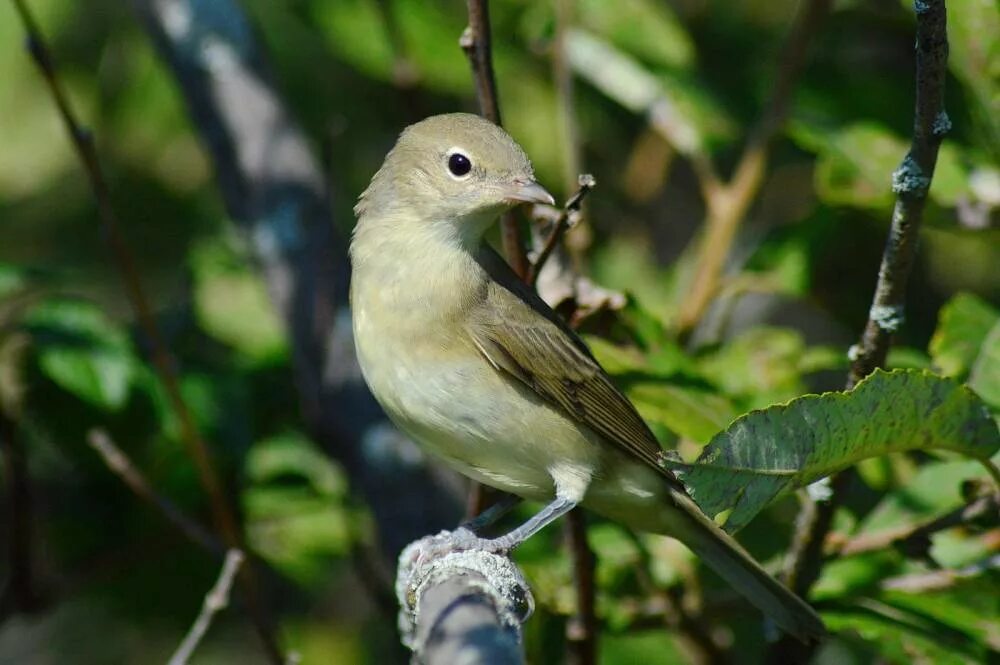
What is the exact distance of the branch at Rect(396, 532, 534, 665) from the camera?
6.22 feet

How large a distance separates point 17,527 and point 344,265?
127 centimetres

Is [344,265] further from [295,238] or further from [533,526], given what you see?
[533,526]

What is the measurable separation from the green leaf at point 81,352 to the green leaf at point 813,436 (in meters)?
1.73

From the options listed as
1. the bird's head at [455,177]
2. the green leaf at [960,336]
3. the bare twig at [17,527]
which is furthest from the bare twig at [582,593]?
the bare twig at [17,527]

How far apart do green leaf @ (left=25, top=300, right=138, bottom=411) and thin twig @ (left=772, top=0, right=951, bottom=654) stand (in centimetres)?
179

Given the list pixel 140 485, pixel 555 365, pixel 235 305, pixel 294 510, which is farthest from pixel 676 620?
pixel 235 305

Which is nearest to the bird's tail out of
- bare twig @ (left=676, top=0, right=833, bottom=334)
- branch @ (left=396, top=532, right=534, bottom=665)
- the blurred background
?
the blurred background

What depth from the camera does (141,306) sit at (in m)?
3.28

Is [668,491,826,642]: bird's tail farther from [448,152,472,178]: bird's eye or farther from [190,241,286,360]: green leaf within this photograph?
[190,241,286,360]: green leaf

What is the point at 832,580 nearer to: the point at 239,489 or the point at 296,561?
the point at 296,561

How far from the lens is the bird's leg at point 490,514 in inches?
126

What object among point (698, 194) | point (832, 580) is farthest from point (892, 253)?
point (698, 194)

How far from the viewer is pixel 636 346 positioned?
3221mm

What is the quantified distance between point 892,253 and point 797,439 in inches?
16.2
